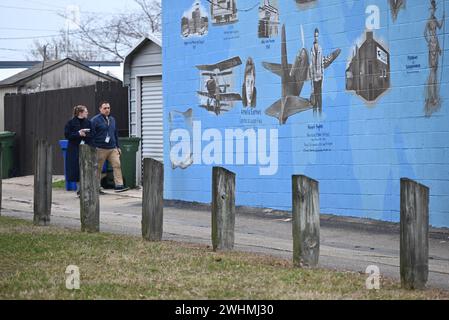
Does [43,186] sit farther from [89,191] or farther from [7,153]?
[7,153]

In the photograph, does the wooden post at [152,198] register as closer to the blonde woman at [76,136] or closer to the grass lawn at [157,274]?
the grass lawn at [157,274]

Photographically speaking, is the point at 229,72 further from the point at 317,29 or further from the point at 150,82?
the point at 150,82

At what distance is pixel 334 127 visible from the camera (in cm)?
1434

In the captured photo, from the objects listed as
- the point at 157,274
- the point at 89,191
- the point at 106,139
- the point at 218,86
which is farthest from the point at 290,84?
the point at 157,274

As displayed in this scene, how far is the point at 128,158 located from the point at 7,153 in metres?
6.20

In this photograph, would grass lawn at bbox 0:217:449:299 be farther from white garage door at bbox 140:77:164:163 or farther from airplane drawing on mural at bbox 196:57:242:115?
white garage door at bbox 140:77:164:163

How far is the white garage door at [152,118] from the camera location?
65.7 ft

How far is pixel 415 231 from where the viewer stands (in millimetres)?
8148

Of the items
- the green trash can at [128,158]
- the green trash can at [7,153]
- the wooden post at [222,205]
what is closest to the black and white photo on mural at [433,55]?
the wooden post at [222,205]

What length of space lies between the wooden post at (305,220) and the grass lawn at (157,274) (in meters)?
0.23

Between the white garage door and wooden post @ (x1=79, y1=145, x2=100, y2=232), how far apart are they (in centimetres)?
801
